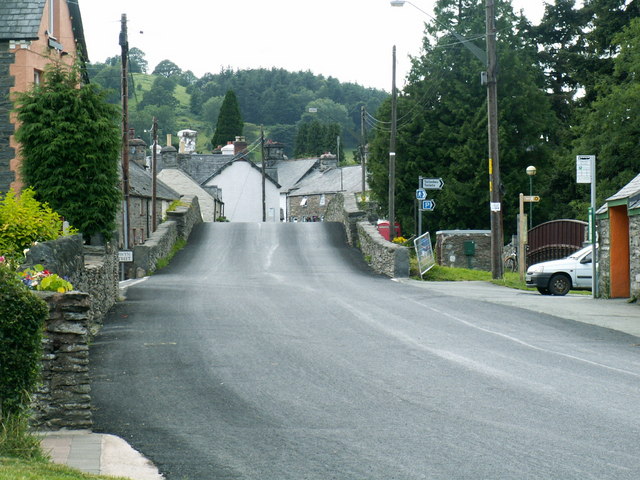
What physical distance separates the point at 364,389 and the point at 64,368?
142 inches

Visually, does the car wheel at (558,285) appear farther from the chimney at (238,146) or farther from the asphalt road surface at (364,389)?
the chimney at (238,146)

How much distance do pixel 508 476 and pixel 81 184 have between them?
15.3 meters

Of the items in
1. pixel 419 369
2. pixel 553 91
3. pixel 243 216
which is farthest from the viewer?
pixel 243 216

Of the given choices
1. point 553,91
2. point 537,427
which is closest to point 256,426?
point 537,427

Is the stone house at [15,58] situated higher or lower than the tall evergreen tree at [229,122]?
lower

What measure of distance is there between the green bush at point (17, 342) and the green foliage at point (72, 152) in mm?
12832

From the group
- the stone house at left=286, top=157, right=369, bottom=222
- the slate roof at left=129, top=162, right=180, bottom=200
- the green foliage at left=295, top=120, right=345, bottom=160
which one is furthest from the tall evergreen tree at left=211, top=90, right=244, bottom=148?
the slate roof at left=129, top=162, right=180, bottom=200

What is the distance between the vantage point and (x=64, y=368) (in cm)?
923

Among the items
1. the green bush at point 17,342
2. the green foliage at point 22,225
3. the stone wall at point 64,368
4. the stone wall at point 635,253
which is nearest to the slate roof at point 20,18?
the green foliage at point 22,225

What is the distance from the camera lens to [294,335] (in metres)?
16.0

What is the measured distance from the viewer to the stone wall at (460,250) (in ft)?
136

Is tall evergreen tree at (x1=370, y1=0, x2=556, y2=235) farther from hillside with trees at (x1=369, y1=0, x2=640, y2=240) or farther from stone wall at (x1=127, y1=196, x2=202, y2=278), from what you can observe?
stone wall at (x1=127, y1=196, x2=202, y2=278)

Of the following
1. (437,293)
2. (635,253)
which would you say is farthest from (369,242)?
(635,253)

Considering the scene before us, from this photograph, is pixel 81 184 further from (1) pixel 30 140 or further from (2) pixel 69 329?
(2) pixel 69 329
